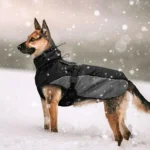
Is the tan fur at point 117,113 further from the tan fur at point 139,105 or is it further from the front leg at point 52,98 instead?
the front leg at point 52,98

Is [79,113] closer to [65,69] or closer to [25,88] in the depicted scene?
[65,69]

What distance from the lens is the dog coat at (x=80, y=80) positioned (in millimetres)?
7383

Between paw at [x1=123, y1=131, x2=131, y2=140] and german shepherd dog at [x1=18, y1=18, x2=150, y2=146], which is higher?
german shepherd dog at [x1=18, y1=18, x2=150, y2=146]

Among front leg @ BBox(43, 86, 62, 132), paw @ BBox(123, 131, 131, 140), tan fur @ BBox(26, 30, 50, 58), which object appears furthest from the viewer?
tan fur @ BBox(26, 30, 50, 58)

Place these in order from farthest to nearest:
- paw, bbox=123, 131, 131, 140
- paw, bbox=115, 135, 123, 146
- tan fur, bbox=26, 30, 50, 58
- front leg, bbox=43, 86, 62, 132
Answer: tan fur, bbox=26, 30, 50, 58, paw, bbox=123, 131, 131, 140, front leg, bbox=43, 86, 62, 132, paw, bbox=115, 135, 123, 146

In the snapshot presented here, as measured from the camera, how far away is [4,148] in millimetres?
5879

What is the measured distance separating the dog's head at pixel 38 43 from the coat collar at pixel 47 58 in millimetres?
155

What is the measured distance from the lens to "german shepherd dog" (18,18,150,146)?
24.5 feet

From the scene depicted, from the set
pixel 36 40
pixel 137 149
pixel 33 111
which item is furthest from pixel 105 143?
pixel 33 111

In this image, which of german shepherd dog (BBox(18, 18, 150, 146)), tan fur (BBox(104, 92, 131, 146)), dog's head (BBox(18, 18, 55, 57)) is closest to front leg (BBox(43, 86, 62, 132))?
german shepherd dog (BBox(18, 18, 150, 146))

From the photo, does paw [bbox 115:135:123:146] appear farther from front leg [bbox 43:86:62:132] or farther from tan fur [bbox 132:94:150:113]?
front leg [bbox 43:86:62:132]

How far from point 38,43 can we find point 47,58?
1.57 ft

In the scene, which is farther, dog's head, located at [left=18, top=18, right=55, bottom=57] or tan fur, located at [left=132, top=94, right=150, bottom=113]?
dog's head, located at [left=18, top=18, right=55, bottom=57]

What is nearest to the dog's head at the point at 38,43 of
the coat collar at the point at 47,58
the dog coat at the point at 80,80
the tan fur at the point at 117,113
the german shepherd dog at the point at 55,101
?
the german shepherd dog at the point at 55,101
